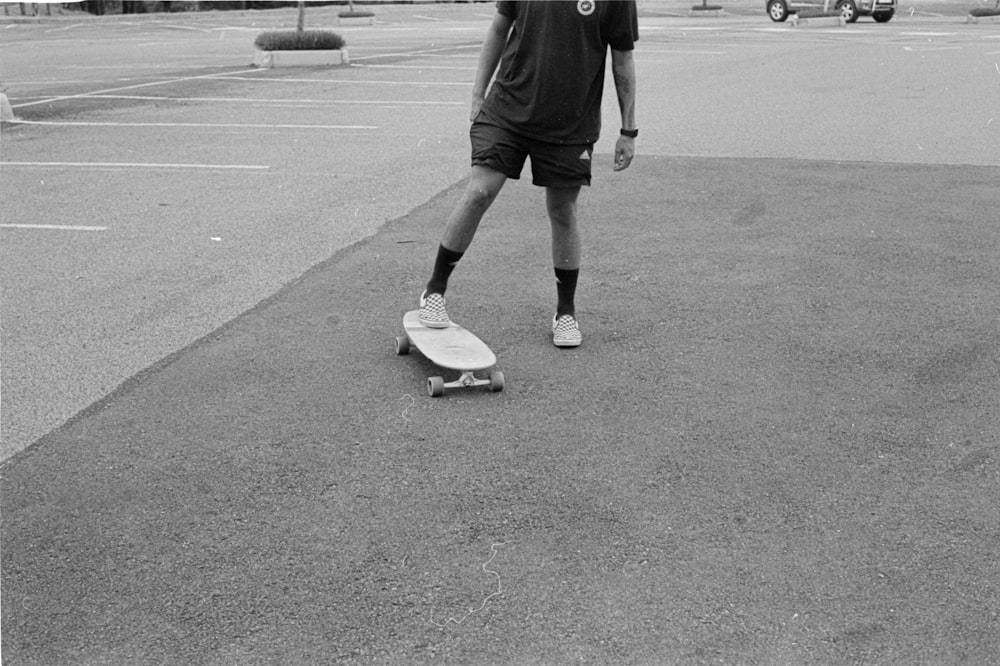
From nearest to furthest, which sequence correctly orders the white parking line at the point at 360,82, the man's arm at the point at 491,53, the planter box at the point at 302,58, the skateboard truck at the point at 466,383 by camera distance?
the skateboard truck at the point at 466,383
the man's arm at the point at 491,53
the white parking line at the point at 360,82
the planter box at the point at 302,58

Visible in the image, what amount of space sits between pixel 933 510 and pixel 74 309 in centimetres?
445

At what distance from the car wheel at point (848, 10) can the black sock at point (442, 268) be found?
30.0 meters

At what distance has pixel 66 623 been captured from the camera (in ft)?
10.3

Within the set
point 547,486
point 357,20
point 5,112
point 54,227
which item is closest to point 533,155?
point 547,486

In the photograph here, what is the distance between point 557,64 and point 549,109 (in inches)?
7.9

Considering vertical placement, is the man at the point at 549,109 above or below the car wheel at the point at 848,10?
below

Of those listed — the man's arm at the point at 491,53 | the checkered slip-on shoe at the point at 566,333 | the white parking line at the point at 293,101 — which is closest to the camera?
the man's arm at the point at 491,53

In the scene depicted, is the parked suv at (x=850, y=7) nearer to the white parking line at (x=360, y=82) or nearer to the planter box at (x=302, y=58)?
the planter box at (x=302, y=58)

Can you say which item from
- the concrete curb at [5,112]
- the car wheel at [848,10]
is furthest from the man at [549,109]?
the car wheel at [848,10]

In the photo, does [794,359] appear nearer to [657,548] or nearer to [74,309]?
[657,548]

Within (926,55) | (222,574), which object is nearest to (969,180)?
(222,574)

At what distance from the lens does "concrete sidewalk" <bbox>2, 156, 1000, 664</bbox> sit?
3.10m

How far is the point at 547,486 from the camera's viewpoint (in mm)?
3953

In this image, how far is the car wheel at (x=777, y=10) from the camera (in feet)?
108
